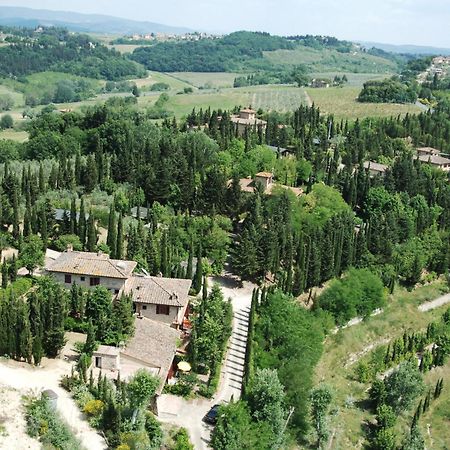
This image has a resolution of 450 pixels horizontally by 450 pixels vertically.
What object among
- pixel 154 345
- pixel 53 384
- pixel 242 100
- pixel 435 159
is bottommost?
pixel 53 384

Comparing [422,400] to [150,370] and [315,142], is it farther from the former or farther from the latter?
[315,142]

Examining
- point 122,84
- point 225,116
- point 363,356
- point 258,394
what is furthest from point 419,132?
point 122,84

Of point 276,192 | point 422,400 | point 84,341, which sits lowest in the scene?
point 422,400

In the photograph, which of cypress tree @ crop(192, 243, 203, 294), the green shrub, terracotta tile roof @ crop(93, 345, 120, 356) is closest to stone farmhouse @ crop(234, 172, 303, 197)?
cypress tree @ crop(192, 243, 203, 294)

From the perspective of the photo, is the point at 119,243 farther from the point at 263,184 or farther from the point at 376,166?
the point at 376,166

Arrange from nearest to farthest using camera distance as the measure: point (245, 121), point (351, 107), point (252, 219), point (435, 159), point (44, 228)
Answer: point (44, 228) → point (252, 219) → point (435, 159) → point (245, 121) → point (351, 107)

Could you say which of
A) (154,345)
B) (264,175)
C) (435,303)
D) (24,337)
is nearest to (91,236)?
(154,345)
